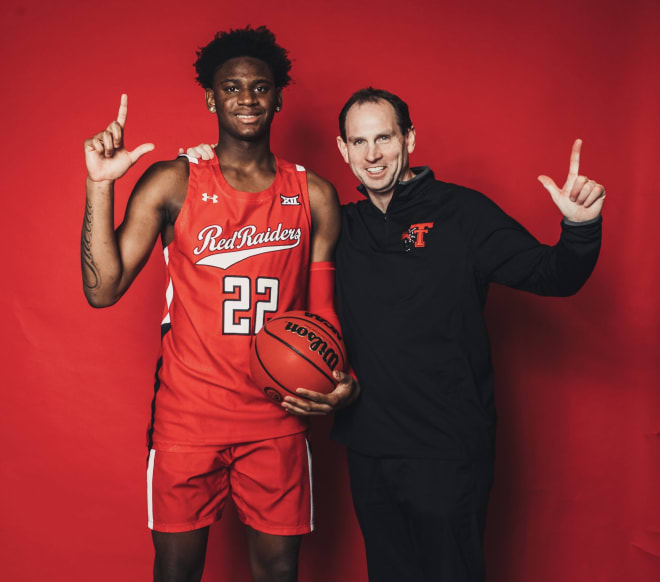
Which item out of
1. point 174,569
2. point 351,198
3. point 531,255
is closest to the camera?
point 531,255

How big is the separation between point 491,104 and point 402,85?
36 centimetres

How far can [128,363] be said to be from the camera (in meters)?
2.40

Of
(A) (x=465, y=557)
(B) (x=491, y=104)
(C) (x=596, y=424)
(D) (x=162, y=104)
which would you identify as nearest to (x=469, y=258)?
(A) (x=465, y=557)

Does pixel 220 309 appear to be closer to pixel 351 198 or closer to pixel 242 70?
pixel 242 70

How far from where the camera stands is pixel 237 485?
174 centimetres

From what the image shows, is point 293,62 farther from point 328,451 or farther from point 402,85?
point 328,451

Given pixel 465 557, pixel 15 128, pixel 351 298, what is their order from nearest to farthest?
1. pixel 465 557
2. pixel 351 298
3. pixel 15 128

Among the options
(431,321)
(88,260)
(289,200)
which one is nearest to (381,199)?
(289,200)

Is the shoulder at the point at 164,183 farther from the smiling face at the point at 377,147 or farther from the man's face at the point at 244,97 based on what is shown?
the smiling face at the point at 377,147

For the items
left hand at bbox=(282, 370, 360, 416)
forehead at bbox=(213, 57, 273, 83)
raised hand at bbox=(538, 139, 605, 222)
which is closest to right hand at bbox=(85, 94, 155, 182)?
forehead at bbox=(213, 57, 273, 83)

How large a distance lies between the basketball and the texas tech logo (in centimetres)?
32

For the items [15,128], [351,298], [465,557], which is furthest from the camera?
[15,128]

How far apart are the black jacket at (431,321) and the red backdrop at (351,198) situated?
2.55ft

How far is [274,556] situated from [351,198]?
4.44 feet
